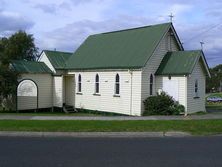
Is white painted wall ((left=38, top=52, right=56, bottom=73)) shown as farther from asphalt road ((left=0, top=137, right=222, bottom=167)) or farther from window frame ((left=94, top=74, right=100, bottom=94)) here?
asphalt road ((left=0, top=137, right=222, bottom=167))

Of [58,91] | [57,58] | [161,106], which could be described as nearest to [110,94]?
[161,106]

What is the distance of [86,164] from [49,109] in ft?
83.5

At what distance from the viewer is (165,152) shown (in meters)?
11.8

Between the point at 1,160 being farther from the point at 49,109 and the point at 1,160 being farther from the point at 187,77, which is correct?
the point at 49,109

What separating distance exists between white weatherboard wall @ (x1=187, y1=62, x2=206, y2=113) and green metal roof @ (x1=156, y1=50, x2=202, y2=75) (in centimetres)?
76

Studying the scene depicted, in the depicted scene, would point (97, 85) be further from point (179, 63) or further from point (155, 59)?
point (179, 63)

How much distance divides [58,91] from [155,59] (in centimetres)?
994

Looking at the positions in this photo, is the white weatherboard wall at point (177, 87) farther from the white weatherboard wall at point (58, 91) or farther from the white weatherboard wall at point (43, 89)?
the white weatherboard wall at point (43, 89)

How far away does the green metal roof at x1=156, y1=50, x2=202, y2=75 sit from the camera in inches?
1091

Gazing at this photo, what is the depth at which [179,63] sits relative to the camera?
28484 mm

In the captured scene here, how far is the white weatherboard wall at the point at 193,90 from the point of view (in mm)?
27938

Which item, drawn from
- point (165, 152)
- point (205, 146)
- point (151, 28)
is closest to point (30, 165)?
point (165, 152)

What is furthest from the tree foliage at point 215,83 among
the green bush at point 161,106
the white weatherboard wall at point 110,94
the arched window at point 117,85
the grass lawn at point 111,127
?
the grass lawn at point 111,127

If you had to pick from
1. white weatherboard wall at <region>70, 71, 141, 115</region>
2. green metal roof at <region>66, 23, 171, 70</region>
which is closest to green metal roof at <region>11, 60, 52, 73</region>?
green metal roof at <region>66, 23, 171, 70</region>
